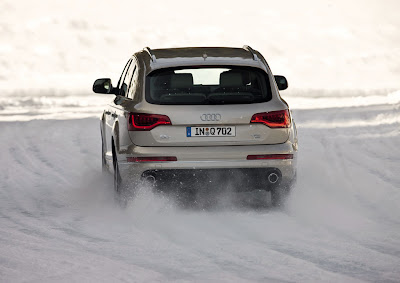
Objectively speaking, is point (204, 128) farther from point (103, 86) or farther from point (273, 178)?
point (103, 86)

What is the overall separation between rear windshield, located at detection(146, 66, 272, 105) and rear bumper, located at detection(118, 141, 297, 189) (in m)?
0.46

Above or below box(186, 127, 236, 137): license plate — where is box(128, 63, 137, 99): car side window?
above

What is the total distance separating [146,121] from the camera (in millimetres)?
9922

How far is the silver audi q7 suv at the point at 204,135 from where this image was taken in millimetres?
9867

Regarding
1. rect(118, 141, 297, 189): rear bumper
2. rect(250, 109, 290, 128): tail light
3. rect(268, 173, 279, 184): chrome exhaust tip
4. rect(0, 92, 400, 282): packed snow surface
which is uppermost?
rect(250, 109, 290, 128): tail light

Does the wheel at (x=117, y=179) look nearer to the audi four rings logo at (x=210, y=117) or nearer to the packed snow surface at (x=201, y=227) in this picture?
the packed snow surface at (x=201, y=227)

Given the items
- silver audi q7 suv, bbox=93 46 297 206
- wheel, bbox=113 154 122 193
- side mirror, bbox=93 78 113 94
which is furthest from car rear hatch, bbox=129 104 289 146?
side mirror, bbox=93 78 113 94

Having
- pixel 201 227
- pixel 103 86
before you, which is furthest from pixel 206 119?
pixel 103 86

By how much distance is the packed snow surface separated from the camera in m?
7.28

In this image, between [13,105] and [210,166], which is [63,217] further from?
[13,105]

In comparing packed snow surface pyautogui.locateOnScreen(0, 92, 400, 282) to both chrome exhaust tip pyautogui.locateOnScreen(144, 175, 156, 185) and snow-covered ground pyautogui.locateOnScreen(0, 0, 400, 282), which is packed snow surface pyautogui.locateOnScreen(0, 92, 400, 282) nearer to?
snow-covered ground pyautogui.locateOnScreen(0, 0, 400, 282)

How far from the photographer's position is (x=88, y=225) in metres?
9.59

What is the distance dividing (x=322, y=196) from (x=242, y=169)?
63.1 inches

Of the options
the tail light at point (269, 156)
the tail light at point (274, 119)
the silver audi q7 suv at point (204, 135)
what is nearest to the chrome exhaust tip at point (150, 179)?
the silver audi q7 suv at point (204, 135)
